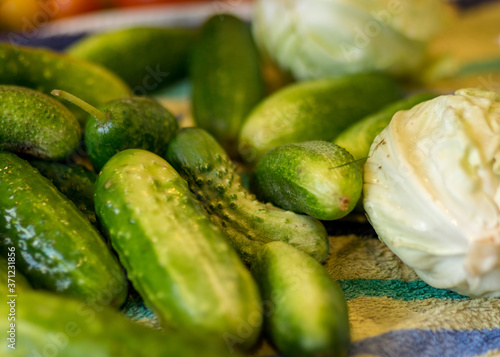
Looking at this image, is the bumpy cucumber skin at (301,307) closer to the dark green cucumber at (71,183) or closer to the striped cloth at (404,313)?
the striped cloth at (404,313)

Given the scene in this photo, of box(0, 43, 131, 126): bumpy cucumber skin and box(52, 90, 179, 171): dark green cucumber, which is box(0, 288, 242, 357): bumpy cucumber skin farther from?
box(0, 43, 131, 126): bumpy cucumber skin

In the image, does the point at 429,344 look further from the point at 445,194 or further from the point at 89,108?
the point at 89,108

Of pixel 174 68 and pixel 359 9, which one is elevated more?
pixel 359 9

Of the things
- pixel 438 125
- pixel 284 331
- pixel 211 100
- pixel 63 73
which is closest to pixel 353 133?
pixel 438 125

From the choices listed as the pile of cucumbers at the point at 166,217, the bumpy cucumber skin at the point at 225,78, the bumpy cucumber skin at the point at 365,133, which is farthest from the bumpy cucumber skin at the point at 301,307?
the bumpy cucumber skin at the point at 225,78

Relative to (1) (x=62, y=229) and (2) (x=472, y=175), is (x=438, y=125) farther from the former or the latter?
(1) (x=62, y=229)

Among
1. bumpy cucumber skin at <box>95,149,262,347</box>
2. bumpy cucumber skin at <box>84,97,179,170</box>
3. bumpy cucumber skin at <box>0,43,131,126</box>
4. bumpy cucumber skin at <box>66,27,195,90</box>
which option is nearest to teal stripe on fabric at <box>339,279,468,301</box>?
bumpy cucumber skin at <box>95,149,262,347</box>
